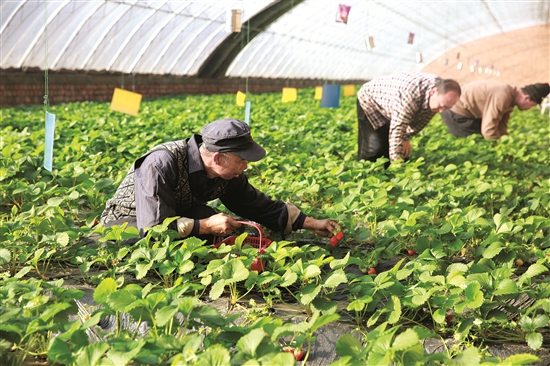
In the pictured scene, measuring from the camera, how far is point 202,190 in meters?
3.43

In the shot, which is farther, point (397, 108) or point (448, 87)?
point (397, 108)

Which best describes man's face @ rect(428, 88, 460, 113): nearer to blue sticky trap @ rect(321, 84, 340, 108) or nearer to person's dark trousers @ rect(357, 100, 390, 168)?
person's dark trousers @ rect(357, 100, 390, 168)

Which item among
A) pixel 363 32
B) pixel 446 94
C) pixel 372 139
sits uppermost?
pixel 363 32

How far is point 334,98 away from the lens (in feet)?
27.8

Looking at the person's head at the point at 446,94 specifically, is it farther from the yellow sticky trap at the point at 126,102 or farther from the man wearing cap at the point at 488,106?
the yellow sticky trap at the point at 126,102

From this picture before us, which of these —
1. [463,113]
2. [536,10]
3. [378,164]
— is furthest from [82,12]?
[536,10]

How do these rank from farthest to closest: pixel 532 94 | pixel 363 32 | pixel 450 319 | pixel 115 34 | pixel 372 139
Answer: pixel 363 32
pixel 115 34
pixel 532 94
pixel 372 139
pixel 450 319

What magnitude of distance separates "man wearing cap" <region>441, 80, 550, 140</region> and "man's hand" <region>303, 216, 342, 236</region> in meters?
4.20

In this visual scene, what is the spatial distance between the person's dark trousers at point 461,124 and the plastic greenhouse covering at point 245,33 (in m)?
2.83

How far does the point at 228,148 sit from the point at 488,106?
5103 millimetres

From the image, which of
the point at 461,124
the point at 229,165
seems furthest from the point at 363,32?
the point at 229,165

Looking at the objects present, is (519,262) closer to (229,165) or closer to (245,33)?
(229,165)

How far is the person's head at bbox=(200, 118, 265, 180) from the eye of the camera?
10.2 ft

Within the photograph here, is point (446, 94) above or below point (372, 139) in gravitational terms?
above
